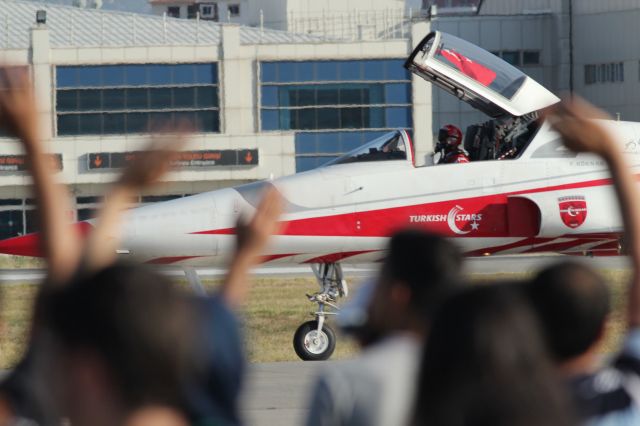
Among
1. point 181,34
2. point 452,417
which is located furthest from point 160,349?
point 181,34

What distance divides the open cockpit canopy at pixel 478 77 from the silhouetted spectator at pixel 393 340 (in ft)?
32.4

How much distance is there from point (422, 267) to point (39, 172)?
1.26 meters

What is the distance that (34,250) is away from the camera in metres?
13.9

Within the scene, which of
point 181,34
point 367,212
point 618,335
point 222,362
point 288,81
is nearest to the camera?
point 222,362

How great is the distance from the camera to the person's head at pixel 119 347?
9.15ft

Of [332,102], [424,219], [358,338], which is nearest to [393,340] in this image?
[358,338]

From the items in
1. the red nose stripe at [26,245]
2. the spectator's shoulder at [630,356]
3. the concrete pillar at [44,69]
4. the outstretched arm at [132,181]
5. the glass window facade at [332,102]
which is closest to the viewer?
the spectator's shoulder at [630,356]

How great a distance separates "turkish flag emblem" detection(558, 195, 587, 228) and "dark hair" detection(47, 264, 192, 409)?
1118 cm

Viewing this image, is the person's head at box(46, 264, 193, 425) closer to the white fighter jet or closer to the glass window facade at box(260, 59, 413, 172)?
the white fighter jet

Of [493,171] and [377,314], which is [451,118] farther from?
[377,314]

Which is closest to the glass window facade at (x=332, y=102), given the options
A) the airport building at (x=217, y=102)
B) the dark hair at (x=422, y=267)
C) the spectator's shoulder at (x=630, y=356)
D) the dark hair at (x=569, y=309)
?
the airport building at (x=217, y=102)

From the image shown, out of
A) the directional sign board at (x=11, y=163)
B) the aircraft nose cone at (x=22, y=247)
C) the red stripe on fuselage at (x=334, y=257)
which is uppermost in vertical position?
the directional sign board at (x=11, y=163)

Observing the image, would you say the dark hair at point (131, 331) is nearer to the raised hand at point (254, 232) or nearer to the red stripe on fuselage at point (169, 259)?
the raised hand at point (254, 232)

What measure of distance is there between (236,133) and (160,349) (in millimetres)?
53558
